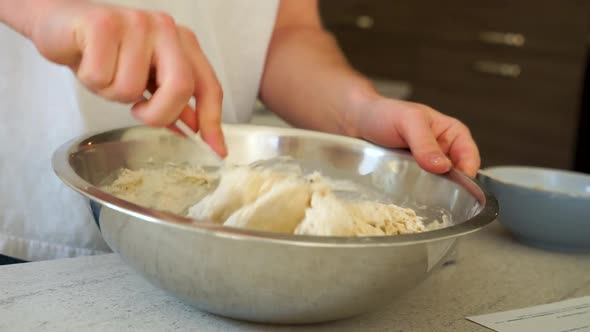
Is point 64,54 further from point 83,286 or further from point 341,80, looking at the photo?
point 341,80

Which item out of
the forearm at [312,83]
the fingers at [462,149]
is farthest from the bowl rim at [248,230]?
the forearm at [312,83]

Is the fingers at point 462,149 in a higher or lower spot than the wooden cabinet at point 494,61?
higher

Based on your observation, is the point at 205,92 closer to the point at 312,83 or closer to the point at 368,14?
the point at 312,83

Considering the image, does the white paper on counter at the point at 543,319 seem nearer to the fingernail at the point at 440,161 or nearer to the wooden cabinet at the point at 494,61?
the fingernail at the point at 440,161

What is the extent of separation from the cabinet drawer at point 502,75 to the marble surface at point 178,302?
6.67 ft

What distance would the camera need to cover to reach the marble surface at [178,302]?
506 mm

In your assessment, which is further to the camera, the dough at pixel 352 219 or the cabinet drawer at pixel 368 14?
the cabinet drawer at pixel 368 14

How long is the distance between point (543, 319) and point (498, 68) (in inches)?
91.3

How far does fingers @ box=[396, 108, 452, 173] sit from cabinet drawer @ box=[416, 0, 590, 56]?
2029 mm

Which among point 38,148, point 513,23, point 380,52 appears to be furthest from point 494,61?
point 38,148

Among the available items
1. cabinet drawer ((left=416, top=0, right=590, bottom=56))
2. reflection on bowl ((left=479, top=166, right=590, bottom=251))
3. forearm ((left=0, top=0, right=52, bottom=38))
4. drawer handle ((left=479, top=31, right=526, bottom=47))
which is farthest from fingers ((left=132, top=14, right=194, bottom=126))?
drawer handle ((left=479, top=31, right=526, bottom=47))

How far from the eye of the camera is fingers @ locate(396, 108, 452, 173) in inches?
26.7

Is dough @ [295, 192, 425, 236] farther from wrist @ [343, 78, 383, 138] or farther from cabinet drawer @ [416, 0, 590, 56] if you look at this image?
cabinet drawer @ [416, 0, 590, 56]

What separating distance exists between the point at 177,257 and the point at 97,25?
17 cm
